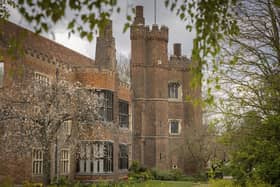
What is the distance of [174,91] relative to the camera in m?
46.0

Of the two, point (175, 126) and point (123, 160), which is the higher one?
point (175, 126)

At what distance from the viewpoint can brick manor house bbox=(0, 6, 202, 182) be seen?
77.3ft

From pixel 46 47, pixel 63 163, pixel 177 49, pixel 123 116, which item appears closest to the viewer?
pixel 46 47

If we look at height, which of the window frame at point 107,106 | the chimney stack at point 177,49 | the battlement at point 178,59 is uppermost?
the chimney stack at point 177,49

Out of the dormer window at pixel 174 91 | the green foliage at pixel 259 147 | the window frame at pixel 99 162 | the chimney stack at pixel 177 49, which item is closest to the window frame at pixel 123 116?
the window frame at pixel 99 162

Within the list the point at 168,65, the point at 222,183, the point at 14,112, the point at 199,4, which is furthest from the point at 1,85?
the point at 168,65

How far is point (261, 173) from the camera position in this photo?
17.0 m

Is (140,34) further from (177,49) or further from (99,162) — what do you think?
(99,162)

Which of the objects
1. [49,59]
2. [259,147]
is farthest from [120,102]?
[259,147]

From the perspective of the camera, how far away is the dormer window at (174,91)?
151 ft

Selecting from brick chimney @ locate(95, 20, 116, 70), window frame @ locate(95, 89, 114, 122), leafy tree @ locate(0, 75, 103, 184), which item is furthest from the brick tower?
leafy tree @ locate(0, 75, 103, 184)

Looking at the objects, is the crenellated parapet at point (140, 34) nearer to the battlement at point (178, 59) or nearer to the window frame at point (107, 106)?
the battlement at point (178, 59)

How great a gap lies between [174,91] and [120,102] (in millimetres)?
14228

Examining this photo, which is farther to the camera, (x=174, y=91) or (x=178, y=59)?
(x=178, y=59)
